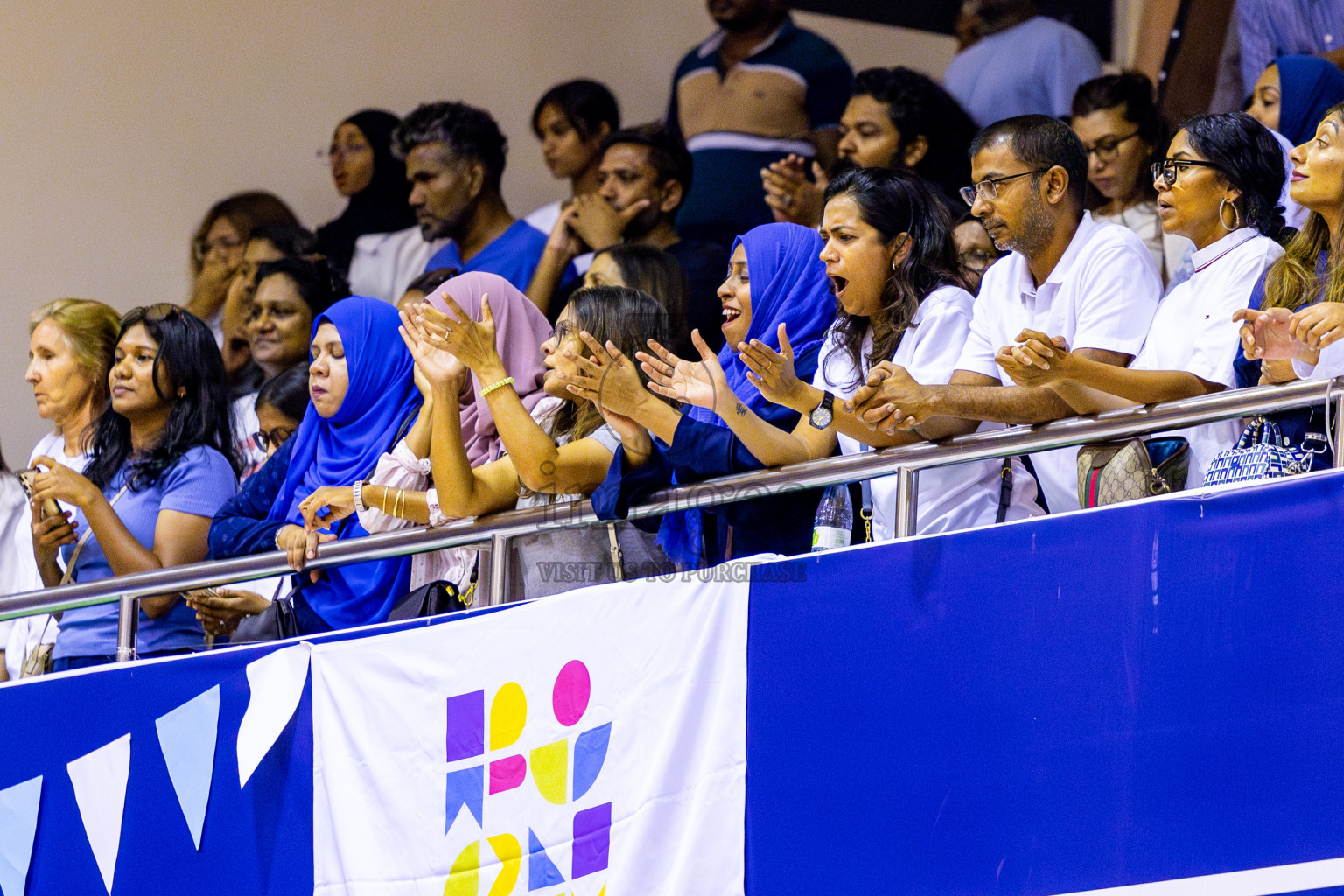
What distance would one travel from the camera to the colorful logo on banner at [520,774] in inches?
150

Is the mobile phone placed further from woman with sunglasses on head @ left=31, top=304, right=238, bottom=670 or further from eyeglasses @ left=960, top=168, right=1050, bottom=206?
eyeglasses @ left=960, top=168, right=1050, bottom=206

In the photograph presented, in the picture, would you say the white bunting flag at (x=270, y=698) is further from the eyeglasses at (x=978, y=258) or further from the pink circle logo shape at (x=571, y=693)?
the eyeglasses at (x=978, y=258)

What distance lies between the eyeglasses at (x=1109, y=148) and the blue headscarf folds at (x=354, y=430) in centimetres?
228

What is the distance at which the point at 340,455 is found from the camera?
183 inches

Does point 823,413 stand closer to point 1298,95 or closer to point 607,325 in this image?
point 607,325

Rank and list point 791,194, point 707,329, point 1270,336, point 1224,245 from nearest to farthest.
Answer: point 1270,336, point 1224,245, point 707,329, point 791,194

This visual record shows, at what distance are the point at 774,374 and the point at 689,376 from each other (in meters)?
0.25

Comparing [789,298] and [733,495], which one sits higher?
[789,298]

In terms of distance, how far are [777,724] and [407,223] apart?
13.3ft

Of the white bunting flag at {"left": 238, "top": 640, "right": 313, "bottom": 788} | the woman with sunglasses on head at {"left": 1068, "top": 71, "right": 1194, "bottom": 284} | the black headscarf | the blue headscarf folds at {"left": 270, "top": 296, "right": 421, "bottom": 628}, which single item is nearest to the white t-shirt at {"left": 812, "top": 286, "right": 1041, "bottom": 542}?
the blue headscarf folds at {"left": 270, "top": 296, "right": 421, "bottom": 628}

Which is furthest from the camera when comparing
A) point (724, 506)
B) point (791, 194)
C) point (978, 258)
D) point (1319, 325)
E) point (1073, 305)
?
point (791, 194)

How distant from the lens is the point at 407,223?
7141 mm

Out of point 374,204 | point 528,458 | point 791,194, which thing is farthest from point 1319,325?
point 374,204

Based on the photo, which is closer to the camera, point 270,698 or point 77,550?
point 270,698
